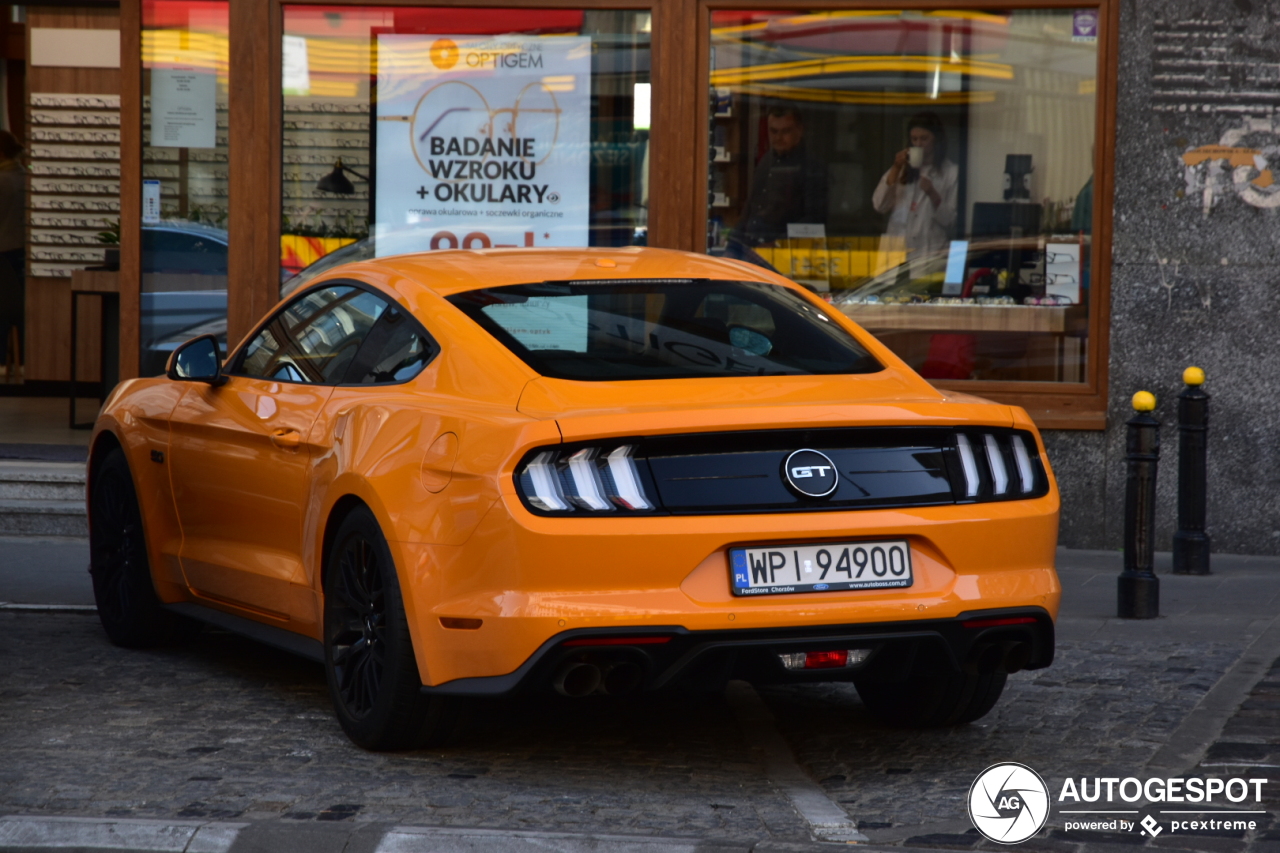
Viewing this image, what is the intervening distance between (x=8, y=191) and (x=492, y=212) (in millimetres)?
6675

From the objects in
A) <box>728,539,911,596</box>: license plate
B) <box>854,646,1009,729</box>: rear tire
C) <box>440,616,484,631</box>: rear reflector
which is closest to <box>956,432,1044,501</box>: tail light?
<box>728,539,911,596</box>: license plate

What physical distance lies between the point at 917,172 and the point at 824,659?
617cm

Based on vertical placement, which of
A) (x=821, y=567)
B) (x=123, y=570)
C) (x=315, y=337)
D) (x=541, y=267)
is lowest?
(x=123, y=570)

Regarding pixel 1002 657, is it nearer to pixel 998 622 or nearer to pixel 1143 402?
pixel 998 622

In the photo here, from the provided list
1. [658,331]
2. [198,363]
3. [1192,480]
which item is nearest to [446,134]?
[198,363]

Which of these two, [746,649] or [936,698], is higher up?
[746,649]

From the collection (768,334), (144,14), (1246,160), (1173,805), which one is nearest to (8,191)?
(144,14)

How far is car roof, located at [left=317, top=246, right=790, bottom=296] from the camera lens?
5.46m

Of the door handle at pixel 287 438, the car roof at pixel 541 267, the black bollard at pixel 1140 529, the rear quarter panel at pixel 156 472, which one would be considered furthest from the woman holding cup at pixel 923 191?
the door handle at pixel 287 438

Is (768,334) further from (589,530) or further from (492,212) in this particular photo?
(492,212)

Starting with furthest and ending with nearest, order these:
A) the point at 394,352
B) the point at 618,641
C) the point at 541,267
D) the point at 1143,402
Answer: the point at 1143,402, the point at 541,267, the point at 394,352, the point at 618,641

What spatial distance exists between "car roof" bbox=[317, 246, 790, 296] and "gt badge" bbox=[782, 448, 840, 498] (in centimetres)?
119

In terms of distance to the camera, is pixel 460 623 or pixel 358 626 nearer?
pixel 460 623

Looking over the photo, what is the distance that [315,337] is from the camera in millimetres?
5828
